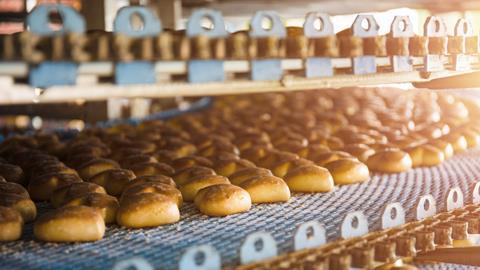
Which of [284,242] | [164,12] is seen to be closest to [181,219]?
[284,242]

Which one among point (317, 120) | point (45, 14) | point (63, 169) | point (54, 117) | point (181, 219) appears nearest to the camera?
point (45, 14)

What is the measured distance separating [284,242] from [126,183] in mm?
683

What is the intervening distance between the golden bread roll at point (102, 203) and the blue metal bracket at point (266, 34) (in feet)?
2.16

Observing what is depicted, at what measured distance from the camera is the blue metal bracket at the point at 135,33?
130 centimetres

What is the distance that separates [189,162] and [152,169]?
6.7 inches

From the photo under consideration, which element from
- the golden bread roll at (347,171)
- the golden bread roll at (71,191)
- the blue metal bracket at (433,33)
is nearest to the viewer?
the blue metal bracket at (433,33)

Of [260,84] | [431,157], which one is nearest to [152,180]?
[260,84]

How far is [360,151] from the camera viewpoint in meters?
2.96

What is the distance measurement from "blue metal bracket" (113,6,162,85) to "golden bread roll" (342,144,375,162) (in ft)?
5.68

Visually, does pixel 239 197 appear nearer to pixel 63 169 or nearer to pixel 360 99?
pixel 63 169

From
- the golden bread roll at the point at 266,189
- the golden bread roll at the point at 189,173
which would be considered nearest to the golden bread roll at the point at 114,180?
the golden bread roll at the point at 189,173

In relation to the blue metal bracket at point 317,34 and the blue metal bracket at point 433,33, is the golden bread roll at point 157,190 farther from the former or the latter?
the blue metal bracket at point 433,33

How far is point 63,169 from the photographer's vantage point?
95.3 inches

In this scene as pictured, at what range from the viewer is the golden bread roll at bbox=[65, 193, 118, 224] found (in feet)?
6.42
